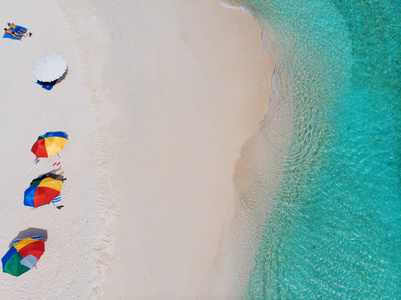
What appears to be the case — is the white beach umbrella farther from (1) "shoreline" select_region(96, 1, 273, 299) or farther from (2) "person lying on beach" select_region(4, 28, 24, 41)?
(2) "person lying on beach" select_region(4, 28, 24, 41)

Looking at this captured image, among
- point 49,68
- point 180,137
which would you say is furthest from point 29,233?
point 180,137

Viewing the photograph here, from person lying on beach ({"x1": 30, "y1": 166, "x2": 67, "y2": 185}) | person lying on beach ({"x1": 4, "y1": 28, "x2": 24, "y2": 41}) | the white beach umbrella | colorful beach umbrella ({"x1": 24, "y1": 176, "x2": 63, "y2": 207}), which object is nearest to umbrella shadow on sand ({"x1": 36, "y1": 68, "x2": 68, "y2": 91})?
the white beach umbrella

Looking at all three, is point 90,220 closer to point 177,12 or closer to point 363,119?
point 177,12

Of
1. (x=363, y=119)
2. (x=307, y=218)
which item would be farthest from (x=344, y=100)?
(x=307, y=218)

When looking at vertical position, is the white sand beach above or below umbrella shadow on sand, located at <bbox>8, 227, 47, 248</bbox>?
above

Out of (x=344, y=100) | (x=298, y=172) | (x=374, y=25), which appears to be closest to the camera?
(x=298, y=172)

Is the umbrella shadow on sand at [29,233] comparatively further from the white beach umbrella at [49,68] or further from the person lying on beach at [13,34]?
the person lying on beach at [13,34]

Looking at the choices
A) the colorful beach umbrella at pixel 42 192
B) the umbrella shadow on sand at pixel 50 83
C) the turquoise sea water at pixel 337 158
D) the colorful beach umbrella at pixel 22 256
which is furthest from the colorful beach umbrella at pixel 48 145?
the turquoise sea water at pixel 337 158
